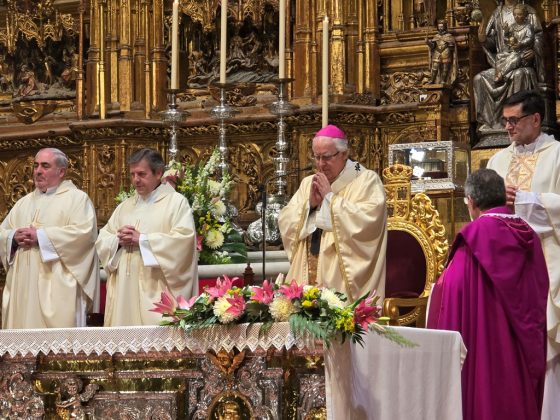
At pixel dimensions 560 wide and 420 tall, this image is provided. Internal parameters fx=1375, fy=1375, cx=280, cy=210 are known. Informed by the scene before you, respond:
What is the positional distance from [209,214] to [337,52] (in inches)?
85.2

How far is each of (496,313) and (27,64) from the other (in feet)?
21.3

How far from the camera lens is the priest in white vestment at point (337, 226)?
750cm

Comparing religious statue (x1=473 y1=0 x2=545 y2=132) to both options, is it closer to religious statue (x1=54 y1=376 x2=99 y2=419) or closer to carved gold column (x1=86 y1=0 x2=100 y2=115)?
carved gold column (x1=86 y1=0 x2=100 y2=115)

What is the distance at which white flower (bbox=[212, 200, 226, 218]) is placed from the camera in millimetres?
8867

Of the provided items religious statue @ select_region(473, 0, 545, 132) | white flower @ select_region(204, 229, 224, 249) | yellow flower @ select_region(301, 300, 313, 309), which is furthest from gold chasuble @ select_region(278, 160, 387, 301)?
religious statue @ select_region(473, 0, 545, 132)

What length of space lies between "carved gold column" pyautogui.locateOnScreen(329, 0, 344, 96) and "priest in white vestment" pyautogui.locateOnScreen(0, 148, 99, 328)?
249 cm

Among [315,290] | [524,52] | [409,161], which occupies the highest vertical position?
[524,52]

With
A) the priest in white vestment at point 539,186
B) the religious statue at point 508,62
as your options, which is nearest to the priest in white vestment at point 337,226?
the priest in white vestment at point 539,186

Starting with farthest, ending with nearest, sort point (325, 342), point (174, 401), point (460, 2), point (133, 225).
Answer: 1. point (460, 2)
2. point (133, 225)
3. point (174, 401)
4. point (325, 342)

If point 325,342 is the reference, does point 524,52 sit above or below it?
above

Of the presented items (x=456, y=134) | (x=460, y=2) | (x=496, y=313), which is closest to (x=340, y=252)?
(x=496, y=313)

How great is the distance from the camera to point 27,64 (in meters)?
12.0

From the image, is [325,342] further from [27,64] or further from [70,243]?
[27,64]

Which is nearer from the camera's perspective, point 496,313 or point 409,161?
point 496,313
